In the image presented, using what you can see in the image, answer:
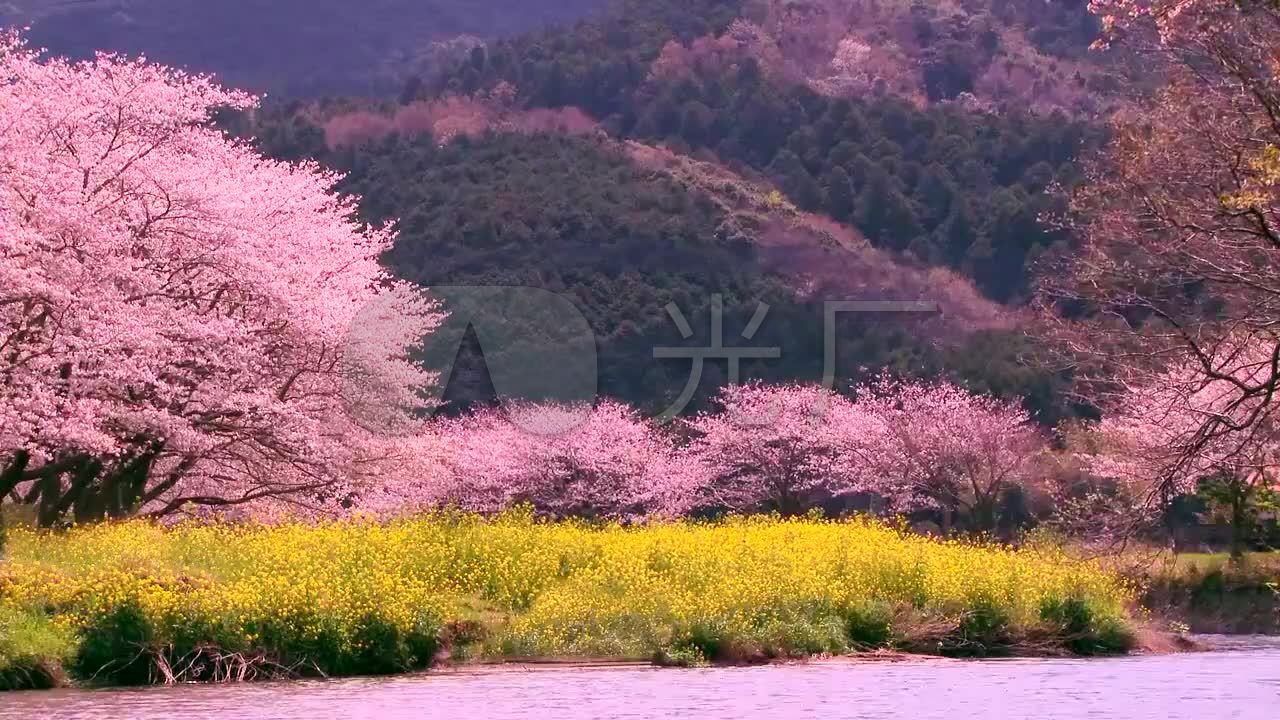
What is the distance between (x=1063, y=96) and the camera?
119000 millimetres

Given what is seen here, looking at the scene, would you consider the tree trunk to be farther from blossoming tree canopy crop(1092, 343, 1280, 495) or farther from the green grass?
the green grass

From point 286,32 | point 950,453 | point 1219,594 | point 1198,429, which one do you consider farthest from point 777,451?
point 286,32

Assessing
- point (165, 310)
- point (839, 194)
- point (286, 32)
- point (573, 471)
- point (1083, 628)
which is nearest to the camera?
point (1083, 628)

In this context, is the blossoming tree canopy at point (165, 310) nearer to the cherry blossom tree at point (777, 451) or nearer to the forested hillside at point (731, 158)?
the cherry blossom tree at point (777, 451)

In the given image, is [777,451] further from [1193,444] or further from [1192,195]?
[1193,444]

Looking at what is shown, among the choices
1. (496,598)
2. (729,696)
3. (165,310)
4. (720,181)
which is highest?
(720,181)

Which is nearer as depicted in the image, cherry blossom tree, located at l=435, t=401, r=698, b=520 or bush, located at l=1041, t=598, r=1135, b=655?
bush, located at l=1041, t=598, r=1135, b=655

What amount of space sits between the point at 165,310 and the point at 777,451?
4105 cm

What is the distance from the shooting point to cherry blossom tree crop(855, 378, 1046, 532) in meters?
59.0

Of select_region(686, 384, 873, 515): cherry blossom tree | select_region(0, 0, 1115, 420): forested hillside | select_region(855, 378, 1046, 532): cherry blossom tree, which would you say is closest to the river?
select_region(855, 378, 1046, 532): cherry blossom tree

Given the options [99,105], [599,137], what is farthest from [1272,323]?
[599,137]

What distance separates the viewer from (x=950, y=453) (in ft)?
195

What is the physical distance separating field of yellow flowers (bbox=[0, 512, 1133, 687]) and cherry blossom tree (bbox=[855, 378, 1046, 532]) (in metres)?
28.4

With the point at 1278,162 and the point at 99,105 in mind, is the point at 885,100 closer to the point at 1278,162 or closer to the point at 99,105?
the point at 99,105
